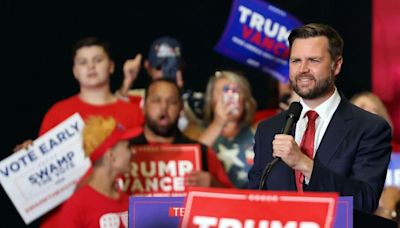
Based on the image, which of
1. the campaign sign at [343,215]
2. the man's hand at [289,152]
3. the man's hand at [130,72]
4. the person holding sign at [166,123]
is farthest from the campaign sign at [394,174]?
the campaign sign at [343,215]

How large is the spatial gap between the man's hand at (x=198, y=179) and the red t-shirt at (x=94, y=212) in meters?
0.38

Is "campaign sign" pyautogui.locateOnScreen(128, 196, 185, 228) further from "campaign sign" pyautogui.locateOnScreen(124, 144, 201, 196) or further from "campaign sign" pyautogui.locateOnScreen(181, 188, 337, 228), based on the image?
"campaign sign" pyautogui.locateOnScreen(124, 144, 201, 196)

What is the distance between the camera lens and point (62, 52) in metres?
5.86

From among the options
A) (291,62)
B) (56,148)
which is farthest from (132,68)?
(291,62)

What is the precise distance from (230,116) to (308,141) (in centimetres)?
267

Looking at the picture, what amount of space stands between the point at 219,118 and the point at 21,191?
1222 mm

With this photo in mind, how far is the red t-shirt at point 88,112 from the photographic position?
5.73 m

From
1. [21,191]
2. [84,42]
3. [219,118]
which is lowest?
[21,191]

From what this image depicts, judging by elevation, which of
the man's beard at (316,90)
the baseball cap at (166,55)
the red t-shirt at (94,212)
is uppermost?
the baseball cap at (166,55)

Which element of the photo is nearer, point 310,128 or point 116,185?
point 310,128

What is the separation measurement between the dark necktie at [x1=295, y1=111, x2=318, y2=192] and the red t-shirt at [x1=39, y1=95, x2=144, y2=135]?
2611 millimetres

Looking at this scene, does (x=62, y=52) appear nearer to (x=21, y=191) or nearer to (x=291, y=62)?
(x=21, y=191)

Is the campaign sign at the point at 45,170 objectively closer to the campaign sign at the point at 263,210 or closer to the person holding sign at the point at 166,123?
the person holding sign at the point at 166,123

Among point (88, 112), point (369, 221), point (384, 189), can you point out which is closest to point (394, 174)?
point (384, 189)
